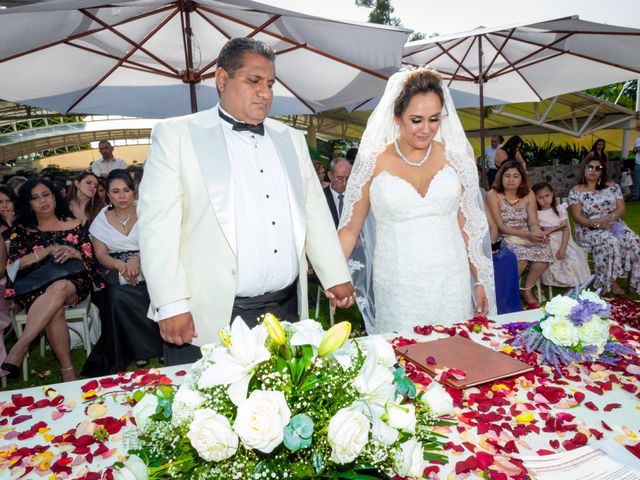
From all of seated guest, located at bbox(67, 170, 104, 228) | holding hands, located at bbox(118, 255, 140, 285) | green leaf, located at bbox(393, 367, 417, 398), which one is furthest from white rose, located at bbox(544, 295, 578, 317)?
seated guest, located at bbox(67, 170, 104, 228)

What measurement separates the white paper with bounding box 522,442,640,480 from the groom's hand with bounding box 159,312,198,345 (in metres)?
1.55

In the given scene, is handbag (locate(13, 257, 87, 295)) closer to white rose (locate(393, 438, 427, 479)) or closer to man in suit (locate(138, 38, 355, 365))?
man in suit (locate(138, 38, 355, 365))

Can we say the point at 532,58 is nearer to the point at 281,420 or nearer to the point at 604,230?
the point at 604,230

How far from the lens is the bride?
3.28 m

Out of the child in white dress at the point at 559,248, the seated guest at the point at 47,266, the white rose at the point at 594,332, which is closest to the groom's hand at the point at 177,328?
the white rose at the point at 594,332

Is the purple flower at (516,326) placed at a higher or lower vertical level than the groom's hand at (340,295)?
lower

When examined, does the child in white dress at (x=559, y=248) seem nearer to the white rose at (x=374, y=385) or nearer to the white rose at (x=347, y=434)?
the white rose at (x=374, y=385)

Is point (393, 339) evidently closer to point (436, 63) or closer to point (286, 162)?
point (286, 162)

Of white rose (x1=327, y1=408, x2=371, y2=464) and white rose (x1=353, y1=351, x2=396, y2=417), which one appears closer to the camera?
white rose (x1=327, y1=408, x2=371, y2=464)

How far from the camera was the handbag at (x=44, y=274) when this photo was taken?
4578 mm

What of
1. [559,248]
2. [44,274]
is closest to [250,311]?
[44,274]

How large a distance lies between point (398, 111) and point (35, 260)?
150 inches

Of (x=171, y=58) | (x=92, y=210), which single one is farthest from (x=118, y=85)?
(x=92, y=210)

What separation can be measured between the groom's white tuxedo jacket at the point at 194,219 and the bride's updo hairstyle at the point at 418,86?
94cm
